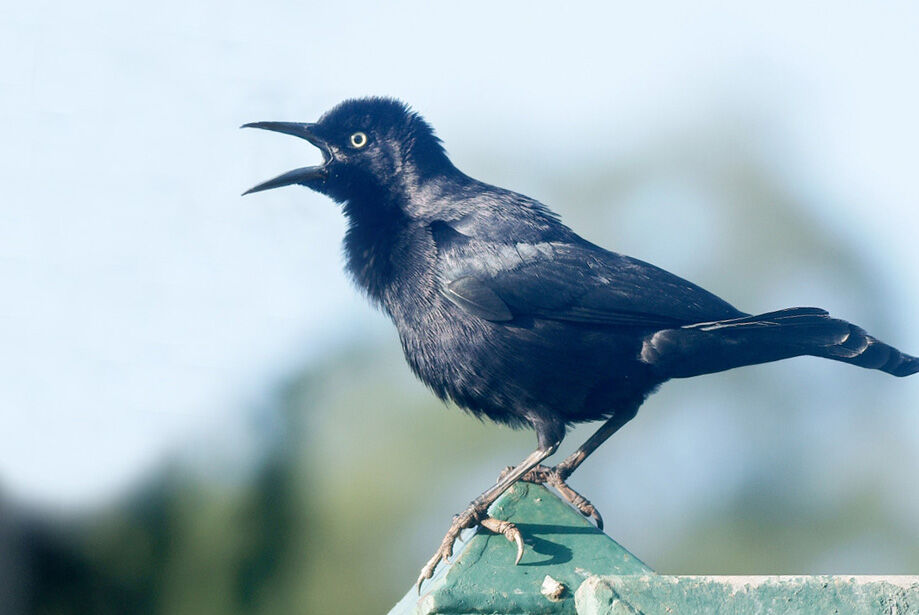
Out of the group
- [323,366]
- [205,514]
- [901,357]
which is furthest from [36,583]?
[901,357]

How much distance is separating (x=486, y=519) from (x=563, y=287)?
169 centimetres

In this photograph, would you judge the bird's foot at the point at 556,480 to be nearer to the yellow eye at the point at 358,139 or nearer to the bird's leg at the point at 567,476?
the bird's leg at the point at 567,476

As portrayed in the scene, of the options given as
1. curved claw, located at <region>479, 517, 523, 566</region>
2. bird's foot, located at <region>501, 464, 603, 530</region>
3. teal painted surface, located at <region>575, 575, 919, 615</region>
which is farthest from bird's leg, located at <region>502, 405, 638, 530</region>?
teal painted surface, located at <region>575, 575, 919, 615</region>

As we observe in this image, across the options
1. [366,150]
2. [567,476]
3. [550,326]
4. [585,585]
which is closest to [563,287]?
[550,326]

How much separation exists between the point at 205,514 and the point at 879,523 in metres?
8.77

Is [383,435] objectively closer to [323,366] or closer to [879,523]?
[323,366]

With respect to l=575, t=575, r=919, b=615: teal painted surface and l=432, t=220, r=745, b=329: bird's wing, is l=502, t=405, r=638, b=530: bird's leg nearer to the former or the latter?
l=432, t=220, r=745, b=329: bird's wing

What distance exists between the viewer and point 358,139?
6.27 meters

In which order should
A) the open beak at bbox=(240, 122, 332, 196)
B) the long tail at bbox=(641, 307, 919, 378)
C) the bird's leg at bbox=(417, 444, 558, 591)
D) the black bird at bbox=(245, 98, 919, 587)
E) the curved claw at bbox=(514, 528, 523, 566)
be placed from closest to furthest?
the curved claw at bbox=(514, 528, 523, 566) → the bird's leg at bbox=(417, 444, 558, 591) → the long tail at bbox=(641, 307, 919, 378) → the black bird at bbox=(245, 98, 919, 587) → the open beak at bbox=(240, 122, 332, 196)

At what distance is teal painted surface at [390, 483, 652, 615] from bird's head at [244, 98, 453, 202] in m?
2.60

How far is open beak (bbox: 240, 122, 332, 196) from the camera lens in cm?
598

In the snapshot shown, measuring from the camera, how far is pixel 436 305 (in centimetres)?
536

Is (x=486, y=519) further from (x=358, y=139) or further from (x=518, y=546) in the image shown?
(x=358, y=139)

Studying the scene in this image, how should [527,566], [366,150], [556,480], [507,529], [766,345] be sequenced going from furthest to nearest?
[366,150]
[766,345]
[556,480]
[507,529]
[527,566]
